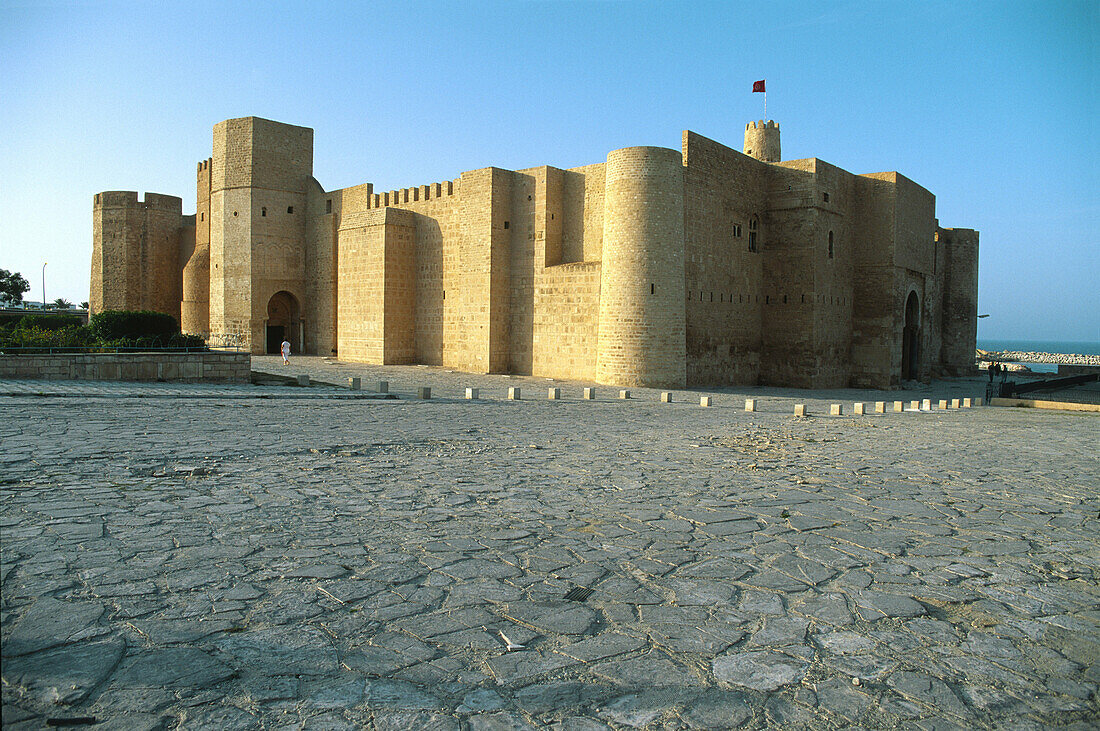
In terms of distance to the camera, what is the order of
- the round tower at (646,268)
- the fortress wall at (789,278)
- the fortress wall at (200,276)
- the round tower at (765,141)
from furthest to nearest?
the fortress wall at (200,276) → the round tower at (765,141) → the fortress wall at (789,278) → the round tower at (646,268)

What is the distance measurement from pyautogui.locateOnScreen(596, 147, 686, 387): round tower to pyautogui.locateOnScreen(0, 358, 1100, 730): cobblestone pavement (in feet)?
40.6

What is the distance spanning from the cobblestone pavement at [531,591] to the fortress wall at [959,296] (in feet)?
99.9

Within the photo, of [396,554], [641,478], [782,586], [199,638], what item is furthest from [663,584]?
[641,478]

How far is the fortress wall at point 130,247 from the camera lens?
36.2m

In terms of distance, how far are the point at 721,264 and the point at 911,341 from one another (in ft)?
33.9

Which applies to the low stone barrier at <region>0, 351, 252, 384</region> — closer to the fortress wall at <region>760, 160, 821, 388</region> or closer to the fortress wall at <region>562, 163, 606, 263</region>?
the fortress wall at <region>562, 163, 606, 263</region>

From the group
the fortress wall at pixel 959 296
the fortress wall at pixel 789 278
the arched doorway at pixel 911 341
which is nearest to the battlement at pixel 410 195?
the fortress wall at pixel 789 278

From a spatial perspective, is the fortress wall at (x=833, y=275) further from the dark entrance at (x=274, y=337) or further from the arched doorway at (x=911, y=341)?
the dark entrance at (x=274, y=337)

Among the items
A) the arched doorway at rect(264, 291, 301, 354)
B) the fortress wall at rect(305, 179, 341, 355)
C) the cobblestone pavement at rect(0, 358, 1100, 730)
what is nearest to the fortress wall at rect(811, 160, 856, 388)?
the cobblestone pavement at rect(0, 358, 1100, 730)

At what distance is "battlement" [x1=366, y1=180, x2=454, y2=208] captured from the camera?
87.1 ft

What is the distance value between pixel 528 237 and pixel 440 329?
17.0 ft

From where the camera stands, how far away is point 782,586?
409 centimetres

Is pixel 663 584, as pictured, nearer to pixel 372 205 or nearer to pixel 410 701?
pixel 410 701

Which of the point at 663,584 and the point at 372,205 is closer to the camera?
the point at 663,584
